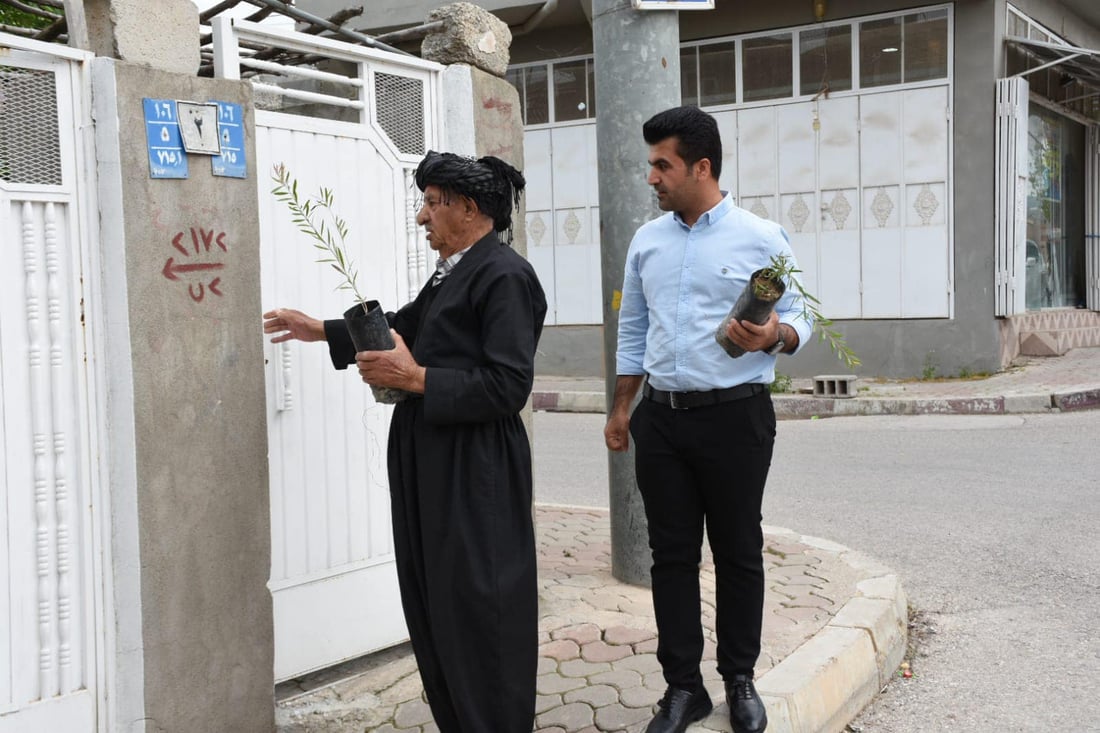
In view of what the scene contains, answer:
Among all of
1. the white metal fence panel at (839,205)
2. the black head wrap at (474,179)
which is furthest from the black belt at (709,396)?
the white metal fence panel at (839,205)

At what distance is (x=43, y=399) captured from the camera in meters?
3.16

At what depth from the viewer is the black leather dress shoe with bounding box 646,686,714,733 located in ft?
11.2

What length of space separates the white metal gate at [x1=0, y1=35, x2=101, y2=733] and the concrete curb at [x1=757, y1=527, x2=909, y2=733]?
7.06 feet

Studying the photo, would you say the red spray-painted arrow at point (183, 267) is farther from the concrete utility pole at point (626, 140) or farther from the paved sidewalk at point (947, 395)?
the paved sidewalk at point (947, 395)

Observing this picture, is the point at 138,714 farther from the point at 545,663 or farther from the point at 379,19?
the point at 379,19

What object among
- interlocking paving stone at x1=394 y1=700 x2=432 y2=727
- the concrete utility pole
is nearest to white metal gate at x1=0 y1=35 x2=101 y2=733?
interlocking paving stone at x1=394 y1=700 x2=432 y2=727

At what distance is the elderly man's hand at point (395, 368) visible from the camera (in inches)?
117

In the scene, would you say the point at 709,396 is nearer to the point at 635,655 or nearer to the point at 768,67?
the point at 635,655

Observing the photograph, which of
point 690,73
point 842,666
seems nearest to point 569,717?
point 842,666

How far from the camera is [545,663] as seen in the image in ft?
13.6

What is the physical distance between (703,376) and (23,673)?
212 centimetres

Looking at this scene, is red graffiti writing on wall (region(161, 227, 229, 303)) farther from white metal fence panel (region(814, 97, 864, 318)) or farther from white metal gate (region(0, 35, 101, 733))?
white metal fence panel (region(814, 97, 864, 318))

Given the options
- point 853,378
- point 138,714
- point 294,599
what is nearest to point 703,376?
point 294,599

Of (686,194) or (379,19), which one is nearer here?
(686,194)
